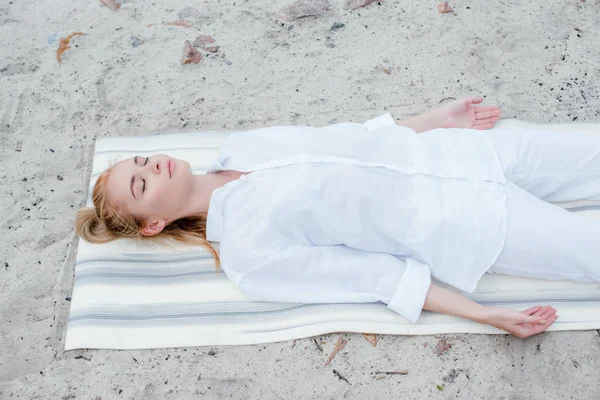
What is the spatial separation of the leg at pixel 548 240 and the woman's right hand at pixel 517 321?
21cm

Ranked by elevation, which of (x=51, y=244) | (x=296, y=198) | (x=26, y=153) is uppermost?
(x=296, y=198)

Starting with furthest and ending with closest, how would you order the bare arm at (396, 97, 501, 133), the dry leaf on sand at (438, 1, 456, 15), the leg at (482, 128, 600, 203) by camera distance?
1. the dry leaf on sand at (438, 1, 456, 15)
2. the bare arm at (396, 97, 501, 133)
3. the leg at (482, 128, 600, 203)

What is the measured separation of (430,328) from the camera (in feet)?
8.25

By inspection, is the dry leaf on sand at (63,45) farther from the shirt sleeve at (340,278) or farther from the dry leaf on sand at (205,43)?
the shirt sleeve at (340,278)

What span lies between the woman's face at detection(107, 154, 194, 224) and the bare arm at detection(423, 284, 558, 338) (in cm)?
119

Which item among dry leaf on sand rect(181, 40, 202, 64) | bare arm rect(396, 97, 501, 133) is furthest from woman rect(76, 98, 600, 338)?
dry leaf on sand rect(181, 40, 202, 64)

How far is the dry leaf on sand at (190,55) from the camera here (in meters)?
3.68

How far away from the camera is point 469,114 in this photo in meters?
3.08

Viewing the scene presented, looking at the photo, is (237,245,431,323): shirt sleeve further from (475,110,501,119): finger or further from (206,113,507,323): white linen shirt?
(475,110,501,119): finger

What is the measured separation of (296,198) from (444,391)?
101 centimetres

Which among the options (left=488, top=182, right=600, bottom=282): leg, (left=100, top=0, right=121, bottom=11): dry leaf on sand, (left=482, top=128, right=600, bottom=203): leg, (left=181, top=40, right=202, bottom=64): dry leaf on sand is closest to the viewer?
(left=488, top=182, right=600, bottom=282): leg

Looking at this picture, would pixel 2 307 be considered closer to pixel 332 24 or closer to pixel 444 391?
pixel 444 391

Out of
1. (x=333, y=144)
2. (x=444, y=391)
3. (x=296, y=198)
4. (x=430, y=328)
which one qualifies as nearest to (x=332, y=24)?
(x=333, y=144)

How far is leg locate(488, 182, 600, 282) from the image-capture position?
2.37 meters
